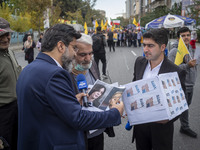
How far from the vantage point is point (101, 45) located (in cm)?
875

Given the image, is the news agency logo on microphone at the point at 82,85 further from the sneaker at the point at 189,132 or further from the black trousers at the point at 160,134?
the sneaker at the point at 189,132

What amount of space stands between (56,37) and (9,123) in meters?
1.52

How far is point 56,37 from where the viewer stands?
1.52 metres

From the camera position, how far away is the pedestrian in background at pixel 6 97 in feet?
8.13

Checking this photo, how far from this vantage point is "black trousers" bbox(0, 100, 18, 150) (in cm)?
248

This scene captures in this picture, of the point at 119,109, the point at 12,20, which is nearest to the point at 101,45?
the point at 119,109

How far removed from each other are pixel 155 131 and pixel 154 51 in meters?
0.86

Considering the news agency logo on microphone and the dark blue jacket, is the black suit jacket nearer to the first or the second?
the news agency logo on microphone

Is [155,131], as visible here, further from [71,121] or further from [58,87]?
[58,87]

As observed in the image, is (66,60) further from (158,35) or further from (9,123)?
(9,123)

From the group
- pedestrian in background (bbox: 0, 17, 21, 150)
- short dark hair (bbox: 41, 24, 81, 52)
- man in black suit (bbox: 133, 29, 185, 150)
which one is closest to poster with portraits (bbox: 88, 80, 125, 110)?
short dark hair (bbox: 41, 24, 81, 52)

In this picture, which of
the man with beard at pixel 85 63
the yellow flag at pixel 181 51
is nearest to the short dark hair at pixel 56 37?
the man with beard at pixel 85 63

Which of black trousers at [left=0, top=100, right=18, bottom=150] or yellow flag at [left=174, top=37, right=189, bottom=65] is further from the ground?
yellow flag at [left=174, top=37, right=189, bottom=65]

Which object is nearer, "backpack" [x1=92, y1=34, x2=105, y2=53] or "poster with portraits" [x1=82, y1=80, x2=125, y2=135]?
"poster with portraits" [x1=82, y1=80, x2=125, y2=135]
